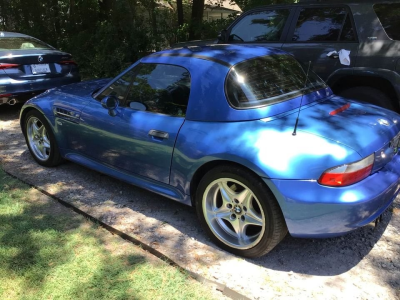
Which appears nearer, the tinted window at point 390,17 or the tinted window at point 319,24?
the tinted window at point 390,17

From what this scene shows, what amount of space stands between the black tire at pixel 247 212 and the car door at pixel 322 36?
2.78 meters

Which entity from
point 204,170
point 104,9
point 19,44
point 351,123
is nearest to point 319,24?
point 351,123

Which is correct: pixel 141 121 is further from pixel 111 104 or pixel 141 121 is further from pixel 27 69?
pixel 27 69

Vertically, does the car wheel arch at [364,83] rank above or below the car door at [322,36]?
below

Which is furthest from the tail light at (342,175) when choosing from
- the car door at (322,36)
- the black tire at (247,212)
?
the car door at (322,36)

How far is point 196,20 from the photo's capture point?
11586 millimetres

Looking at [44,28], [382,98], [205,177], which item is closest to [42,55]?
[205,177]

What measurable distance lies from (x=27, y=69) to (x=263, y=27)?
13.3 feet

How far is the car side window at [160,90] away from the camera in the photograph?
3.23 metres

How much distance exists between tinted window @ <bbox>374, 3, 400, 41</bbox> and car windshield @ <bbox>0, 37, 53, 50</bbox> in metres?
5.93

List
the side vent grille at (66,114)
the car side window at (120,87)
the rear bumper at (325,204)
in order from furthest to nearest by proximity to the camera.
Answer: the side vent grille at (66,114), the car side window at (120,87), the rear bumper at (325,204)

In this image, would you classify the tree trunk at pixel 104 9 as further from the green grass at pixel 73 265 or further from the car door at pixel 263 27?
the green grass at pixel 73 265

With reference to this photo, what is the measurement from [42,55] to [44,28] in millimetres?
8810

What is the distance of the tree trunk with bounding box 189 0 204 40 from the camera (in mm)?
11241
